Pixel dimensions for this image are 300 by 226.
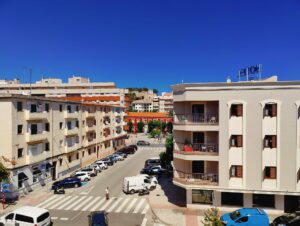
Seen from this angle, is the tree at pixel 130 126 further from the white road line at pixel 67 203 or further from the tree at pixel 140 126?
the white road line at pixel 67 203

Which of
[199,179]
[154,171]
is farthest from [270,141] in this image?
[154,171]

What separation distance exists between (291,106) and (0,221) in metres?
29.9

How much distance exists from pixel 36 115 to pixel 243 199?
2890 cm

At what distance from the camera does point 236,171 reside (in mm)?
27828

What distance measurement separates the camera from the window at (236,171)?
27641mm

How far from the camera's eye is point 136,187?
3672 cm

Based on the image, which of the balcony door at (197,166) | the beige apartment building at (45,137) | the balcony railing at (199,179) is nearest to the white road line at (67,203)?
the beige apartment building at (45,137)

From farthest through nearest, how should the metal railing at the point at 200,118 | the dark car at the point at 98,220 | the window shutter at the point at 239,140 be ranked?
the metal railing at the point at 200,118 → the window shutter at the point at 239,140 → the dark car at the point at 98,220

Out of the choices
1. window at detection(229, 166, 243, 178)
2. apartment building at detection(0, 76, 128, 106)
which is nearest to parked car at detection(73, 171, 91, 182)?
window at detection(229, 166, 243, 178)

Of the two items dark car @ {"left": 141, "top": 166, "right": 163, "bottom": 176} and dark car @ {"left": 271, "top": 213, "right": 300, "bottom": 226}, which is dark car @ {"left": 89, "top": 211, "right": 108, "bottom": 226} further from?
dark car @ {"left": 141, "top": 166, "right": 163, "bottom": 176}

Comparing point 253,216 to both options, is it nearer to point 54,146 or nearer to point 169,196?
point 169,196

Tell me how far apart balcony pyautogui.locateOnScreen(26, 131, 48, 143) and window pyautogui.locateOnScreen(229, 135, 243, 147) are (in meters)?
26.0

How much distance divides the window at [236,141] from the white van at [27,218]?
1960cm

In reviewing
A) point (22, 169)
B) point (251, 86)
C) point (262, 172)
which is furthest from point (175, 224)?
point (22, 169)
